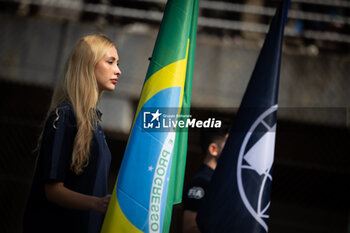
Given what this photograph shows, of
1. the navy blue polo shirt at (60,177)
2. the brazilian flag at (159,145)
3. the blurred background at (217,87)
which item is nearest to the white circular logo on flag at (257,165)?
the brazilian flag at (159,145)

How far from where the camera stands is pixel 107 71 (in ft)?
6.23

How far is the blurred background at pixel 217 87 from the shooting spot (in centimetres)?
539

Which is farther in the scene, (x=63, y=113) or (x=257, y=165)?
(x=257, y=165)

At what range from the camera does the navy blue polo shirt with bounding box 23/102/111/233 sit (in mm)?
1707

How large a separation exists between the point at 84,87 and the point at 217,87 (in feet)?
12.2

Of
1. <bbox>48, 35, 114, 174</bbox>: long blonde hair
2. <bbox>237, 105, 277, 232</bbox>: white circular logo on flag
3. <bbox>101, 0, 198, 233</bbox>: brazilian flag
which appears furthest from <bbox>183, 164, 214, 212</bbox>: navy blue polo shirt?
<bbox>48, 35, 114, 174</bbox>: long blonde hair

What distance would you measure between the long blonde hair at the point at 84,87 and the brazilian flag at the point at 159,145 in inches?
9.2

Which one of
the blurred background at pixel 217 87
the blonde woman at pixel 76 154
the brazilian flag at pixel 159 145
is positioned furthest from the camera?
the blurred background at pixel 217 87

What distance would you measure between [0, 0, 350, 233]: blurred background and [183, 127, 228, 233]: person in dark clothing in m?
1.99

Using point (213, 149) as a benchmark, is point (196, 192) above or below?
below

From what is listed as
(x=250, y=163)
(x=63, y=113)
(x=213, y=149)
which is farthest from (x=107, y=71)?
(x=213, y=149)

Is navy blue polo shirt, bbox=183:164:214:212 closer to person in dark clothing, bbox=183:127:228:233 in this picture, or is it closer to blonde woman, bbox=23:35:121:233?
person in dark clothing, bbox=183:127:228:233

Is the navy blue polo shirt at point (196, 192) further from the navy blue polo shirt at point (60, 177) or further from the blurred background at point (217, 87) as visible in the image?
the blurred background at point (217, 87)

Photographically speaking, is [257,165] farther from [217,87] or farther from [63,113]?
[217,87]
